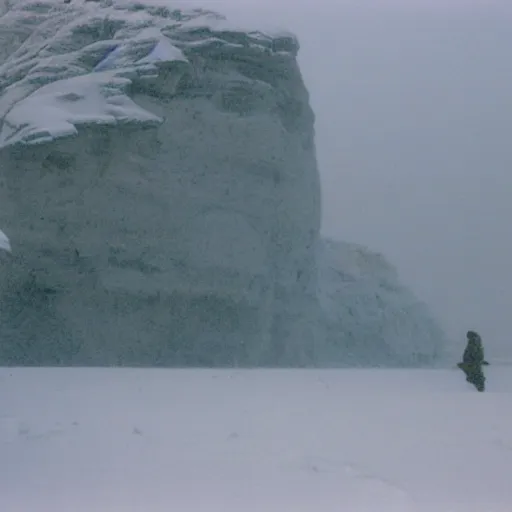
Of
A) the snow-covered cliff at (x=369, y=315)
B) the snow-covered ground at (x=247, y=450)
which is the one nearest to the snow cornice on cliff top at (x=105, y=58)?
the snow-covered cliff at (x=369, y=315)

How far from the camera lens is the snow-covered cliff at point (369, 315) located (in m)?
18.6

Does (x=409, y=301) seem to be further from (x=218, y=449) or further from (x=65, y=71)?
(x=218, y=449)

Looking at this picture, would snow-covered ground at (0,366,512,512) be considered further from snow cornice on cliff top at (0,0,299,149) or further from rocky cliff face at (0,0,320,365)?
snow cornice on cliff top at (0,0,299,149)

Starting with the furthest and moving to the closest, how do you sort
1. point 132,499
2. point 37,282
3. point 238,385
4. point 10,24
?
1. point 10,24
2. point 37,282
3. point 238,385
4. point 132,499

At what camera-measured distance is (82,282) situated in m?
14.2

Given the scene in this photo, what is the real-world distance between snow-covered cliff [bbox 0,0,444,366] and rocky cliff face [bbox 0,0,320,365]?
3cm

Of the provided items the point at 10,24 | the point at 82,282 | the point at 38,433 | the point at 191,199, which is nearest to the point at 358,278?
the point at 191,199

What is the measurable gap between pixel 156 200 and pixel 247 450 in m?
11.0

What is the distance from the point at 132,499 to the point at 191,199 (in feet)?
39.0

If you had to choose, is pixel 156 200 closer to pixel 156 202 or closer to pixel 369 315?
pixel 156 202

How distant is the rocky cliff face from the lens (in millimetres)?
14133

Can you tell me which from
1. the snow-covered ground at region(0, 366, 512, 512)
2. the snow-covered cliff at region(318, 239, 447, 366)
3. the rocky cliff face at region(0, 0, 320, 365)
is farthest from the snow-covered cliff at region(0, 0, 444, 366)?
the snow-covered ground at region(0, 366, 512, 512)

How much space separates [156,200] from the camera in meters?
14.7

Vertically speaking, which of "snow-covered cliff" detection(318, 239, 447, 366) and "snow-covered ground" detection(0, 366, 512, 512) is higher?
"snow-covered ground" detection(0, 366, 512, 512)
